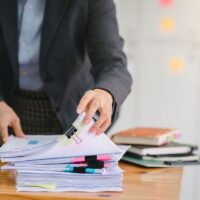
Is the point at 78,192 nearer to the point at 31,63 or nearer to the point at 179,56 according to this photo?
the point at 31,63

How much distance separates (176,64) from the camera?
3.56 meters

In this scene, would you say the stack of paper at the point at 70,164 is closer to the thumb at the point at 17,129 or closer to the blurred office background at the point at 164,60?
the thumb at the point at 17,129

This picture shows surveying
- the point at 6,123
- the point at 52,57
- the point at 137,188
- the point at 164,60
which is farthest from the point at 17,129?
the point at 164,60

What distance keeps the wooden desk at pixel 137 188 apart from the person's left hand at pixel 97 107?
14cm

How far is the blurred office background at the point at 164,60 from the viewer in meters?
3.52

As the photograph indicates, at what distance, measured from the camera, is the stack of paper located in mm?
935

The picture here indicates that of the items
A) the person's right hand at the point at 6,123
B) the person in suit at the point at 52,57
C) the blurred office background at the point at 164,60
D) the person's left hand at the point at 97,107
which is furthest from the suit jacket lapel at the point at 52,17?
A: the blurred office background at the point at 164,60

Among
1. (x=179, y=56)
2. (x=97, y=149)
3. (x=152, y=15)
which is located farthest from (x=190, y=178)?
(x=97, y=149)

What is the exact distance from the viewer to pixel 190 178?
3510mm

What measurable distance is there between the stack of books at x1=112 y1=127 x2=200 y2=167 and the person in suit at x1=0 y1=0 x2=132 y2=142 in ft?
0.56

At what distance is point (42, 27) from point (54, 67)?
129 mm

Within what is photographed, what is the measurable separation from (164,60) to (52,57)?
89.2 inches

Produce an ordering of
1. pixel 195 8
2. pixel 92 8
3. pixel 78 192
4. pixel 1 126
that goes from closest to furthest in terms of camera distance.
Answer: pixel 78 192 < pixel 1 126 < pixel 92 8 < pixel 195 8

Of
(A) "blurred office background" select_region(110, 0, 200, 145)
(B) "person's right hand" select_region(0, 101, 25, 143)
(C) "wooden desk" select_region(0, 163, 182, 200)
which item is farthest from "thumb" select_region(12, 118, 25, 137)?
(A) "blurred office background" select_region(110, 0, 200, 145)
